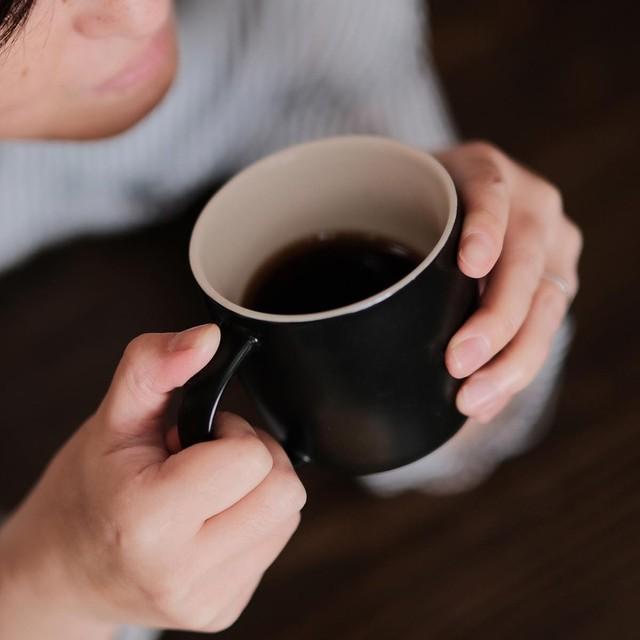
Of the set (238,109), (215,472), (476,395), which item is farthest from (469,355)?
(238,109)

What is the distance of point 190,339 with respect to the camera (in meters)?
0.39

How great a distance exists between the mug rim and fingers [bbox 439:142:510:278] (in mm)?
14

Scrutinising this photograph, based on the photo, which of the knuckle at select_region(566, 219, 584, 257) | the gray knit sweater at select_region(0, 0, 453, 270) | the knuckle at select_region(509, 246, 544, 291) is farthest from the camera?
the gray knit sweater at select_region(0, 0, 453, 270)

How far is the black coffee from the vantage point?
0.47 meters

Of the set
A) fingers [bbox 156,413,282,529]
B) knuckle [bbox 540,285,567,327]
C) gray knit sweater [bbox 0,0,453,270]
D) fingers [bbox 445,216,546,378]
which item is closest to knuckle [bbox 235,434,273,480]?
fingers [bbox 156,413,282,529]

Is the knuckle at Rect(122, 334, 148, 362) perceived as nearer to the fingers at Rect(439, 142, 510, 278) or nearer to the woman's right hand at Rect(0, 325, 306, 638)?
the woman's right hand at Rect(0, 325, 306, 638)

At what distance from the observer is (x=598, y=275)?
3.15 feet

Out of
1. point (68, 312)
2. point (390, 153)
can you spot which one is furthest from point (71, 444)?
point (68, 312)

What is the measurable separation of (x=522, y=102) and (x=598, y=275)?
0.35m

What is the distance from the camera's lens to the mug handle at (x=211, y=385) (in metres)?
0.39

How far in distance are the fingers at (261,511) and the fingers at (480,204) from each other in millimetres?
140

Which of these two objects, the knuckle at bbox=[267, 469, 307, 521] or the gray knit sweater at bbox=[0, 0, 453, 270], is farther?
the gray knit sweater at bbox=[0, 0, 453, 270]

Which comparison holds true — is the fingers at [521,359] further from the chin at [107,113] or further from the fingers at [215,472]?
the chin at [107,113]

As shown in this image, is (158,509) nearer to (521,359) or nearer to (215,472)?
(215,472)
